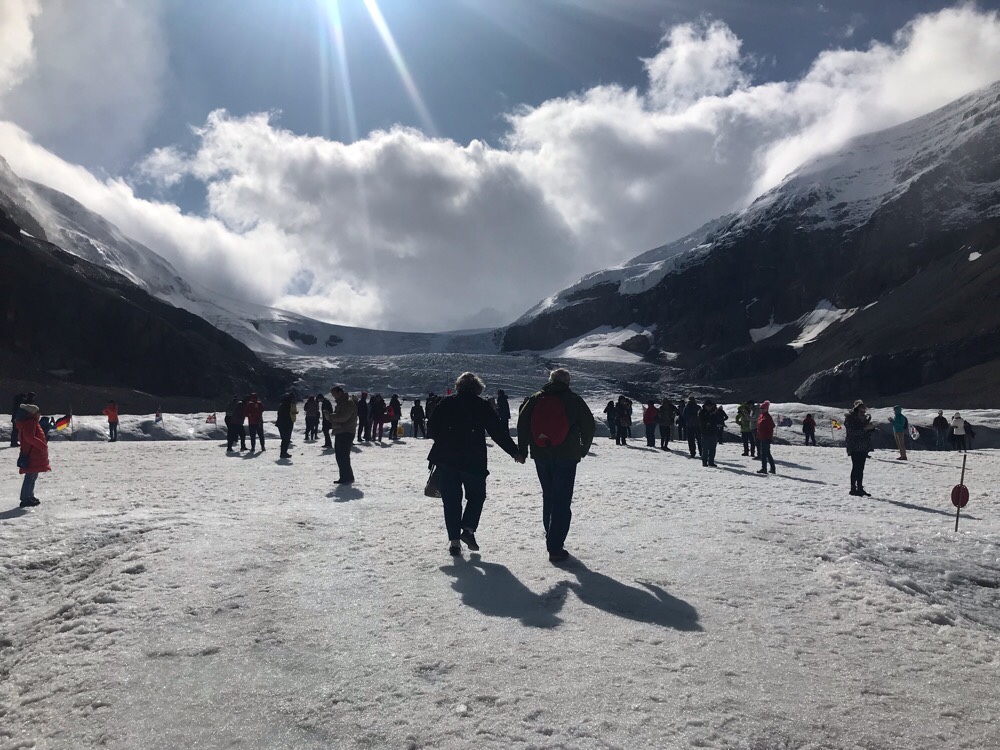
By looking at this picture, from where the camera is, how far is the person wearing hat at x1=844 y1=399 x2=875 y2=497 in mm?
13484

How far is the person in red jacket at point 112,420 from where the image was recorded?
25391mm

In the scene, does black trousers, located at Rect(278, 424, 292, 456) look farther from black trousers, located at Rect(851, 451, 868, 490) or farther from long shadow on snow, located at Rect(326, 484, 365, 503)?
black trousers, located at Rect(851, 451, 868, 490)

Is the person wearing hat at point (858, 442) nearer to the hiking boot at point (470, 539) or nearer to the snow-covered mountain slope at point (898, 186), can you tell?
the hiking boot at point (470, 539)

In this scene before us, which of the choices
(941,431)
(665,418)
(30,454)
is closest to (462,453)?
(30,454)

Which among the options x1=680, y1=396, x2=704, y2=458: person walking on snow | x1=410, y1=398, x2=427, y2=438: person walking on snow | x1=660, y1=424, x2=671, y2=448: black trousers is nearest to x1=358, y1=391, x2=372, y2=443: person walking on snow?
x1=410, y1=398, x2=427, y2=438: person walking on snow

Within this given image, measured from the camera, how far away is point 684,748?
11.3 feet

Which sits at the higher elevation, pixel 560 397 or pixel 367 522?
pixel 560 397

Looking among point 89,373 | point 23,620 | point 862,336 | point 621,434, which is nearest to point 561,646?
point 23,620

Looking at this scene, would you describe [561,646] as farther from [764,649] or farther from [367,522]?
[367,522]

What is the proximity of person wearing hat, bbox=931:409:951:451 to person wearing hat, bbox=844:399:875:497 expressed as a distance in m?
22.0

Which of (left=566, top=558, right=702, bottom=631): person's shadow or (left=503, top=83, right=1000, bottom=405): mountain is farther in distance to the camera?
(left=503, top=83, right=1000, bottom=405): mountain

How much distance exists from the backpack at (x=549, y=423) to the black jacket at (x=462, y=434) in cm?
36

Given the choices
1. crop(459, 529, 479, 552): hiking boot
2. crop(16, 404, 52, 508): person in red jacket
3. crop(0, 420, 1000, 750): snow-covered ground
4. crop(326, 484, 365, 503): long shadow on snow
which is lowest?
crop(0, 420, 1000, 750): snow-covered ground

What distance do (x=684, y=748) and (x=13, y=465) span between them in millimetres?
16350
